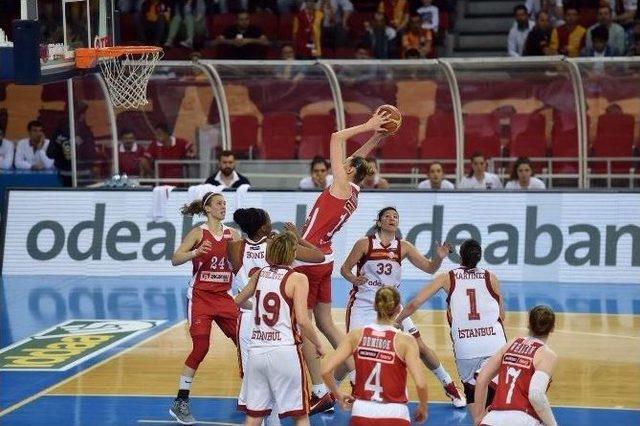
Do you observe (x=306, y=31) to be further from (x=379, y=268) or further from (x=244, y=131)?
(x=379, y=268)

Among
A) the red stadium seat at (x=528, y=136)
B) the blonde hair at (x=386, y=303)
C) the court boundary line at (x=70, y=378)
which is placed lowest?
the court boundary line at (x=70, y=378)

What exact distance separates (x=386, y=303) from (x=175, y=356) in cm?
636

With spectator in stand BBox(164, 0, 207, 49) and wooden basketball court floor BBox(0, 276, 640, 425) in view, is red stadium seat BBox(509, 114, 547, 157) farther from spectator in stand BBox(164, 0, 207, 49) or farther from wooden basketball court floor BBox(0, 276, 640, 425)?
spectator in stand BBox(164, 0, 207, 49)

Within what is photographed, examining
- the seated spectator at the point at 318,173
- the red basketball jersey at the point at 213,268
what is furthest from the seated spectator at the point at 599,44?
the red basketball jersey at the point at 213,268

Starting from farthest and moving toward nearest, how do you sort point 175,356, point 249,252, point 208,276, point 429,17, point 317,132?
point 429,17, point 317,132, point 175,356, point 208,276, point 249,252

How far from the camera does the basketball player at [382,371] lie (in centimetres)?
Answer: 924

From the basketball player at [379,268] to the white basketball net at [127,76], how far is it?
3679 mm

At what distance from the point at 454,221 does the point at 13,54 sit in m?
9.07

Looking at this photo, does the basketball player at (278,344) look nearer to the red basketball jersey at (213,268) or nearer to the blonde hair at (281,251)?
the blonde hair at (281,251)

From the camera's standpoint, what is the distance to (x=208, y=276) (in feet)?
41.9

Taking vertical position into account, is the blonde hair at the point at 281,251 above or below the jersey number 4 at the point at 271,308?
above

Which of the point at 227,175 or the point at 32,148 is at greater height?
the point at 32,148

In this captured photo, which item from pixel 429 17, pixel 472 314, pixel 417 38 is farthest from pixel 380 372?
pixel 429 17

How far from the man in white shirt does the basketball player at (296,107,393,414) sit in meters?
11.3
